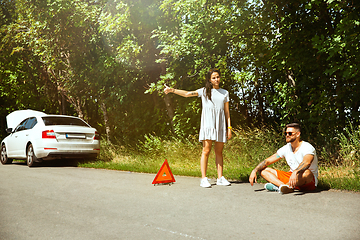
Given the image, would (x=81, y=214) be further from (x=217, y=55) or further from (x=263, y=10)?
(x=217, y=55)

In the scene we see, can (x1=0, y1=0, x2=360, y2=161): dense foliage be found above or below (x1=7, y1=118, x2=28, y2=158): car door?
above

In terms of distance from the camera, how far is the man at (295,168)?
5301 millimetres

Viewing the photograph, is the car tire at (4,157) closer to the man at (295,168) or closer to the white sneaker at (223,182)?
the white sneaker at (223,182)

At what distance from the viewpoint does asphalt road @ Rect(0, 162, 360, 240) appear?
3889mm

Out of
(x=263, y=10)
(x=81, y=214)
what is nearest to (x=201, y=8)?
(x=263, y=10)

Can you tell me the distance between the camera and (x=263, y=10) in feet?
33.0

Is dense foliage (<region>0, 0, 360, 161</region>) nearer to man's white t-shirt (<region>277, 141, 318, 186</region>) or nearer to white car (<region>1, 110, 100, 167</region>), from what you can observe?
white car (<region>1, 110, 100, 167</region>)

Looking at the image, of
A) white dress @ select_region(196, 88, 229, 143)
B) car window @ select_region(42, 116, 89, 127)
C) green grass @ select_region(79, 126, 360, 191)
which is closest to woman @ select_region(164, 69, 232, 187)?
white dress @ select_region(196, 88, 229, 143)

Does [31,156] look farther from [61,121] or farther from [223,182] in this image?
[223,182]

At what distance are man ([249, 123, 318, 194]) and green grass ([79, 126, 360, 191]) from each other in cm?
63

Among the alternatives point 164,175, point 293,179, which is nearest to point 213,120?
point 164,175

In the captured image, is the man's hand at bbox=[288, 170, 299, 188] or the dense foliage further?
the dense foliage

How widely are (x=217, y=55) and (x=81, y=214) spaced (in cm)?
936

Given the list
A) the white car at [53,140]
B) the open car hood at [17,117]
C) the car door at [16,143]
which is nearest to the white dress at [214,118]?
the white car at [53,140]
